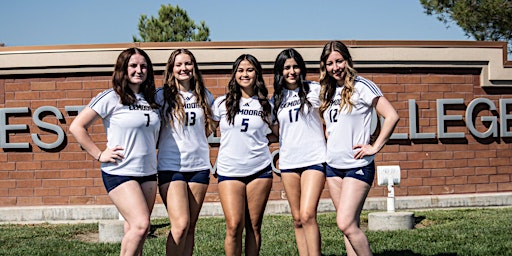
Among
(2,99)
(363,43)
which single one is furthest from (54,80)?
(363,43)

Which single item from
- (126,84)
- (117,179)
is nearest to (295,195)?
(117,179)

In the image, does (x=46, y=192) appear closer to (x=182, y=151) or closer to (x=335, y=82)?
(x=182, y=151)

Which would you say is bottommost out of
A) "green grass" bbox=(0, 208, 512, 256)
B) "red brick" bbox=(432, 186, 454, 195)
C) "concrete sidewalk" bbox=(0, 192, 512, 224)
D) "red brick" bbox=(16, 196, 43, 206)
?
"green grass" bbox=(0, 208, 512, 256)

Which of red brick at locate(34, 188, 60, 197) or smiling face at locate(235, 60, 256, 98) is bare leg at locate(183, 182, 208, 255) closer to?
smiling face at locate(235, 60, 256, 98)

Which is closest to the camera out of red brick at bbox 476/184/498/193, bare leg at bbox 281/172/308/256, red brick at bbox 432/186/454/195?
bare leg at bbox 281/172/308/256

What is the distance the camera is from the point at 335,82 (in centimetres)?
618

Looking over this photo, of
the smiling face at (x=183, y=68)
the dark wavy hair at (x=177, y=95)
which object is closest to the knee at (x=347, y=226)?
the dark wavy hair at (x=177, y=95)

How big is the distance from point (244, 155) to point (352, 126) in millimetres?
969

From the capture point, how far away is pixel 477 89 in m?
13.1

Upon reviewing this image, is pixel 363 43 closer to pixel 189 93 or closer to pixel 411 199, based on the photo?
pixel 411 199

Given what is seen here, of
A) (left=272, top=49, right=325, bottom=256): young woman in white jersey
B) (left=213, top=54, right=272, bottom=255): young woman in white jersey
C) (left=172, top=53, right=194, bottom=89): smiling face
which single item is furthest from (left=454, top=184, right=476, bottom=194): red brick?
(left=172, top=53, right=194, bottom=89): smiling face

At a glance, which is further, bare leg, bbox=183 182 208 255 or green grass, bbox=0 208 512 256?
green grass, bbox=0 208 512 256

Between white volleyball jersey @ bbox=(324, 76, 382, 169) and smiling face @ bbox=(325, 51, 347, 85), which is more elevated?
smiling face @ bbox=(325, 51, 347, 85)

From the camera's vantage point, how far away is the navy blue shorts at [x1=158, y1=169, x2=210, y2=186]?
19.6 feet
